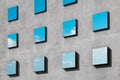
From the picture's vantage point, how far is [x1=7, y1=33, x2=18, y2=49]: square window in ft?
66.6

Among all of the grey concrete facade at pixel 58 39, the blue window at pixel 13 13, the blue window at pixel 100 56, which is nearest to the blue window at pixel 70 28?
the grey concrete facade at pixel 58 39

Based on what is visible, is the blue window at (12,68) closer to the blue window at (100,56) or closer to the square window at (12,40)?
the square window at (12,40)

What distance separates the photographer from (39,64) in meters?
18.8

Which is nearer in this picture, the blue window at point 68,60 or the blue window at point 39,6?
the blue window at point 68,60

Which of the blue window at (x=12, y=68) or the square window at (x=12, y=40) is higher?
the square window at (x=12, y=40)

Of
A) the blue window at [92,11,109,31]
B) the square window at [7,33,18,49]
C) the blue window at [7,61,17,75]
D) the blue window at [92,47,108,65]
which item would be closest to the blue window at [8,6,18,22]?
the square window at [7,33,18,49]

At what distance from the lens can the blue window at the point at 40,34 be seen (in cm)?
1886

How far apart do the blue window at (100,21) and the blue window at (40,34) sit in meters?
3.07

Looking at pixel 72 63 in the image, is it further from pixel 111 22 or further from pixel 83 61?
pixel 111 22

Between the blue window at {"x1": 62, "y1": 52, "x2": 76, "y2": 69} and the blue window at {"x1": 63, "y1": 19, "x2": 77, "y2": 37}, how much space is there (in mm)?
887

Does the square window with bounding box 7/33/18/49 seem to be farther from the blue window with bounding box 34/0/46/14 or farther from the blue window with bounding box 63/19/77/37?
the blue window with bounding box 63/19/77/37

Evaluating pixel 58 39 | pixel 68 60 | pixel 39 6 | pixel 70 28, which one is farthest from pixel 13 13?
pixel 68 60

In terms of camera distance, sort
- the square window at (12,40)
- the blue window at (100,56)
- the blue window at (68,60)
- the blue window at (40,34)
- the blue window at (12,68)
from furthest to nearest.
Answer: the square window at (12,40) → the blue window at (12,68) → the blue window at (40,34) → the blue window at (68,60) → the blue window at (100,56)

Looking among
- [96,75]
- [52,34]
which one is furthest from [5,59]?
[96,75]
